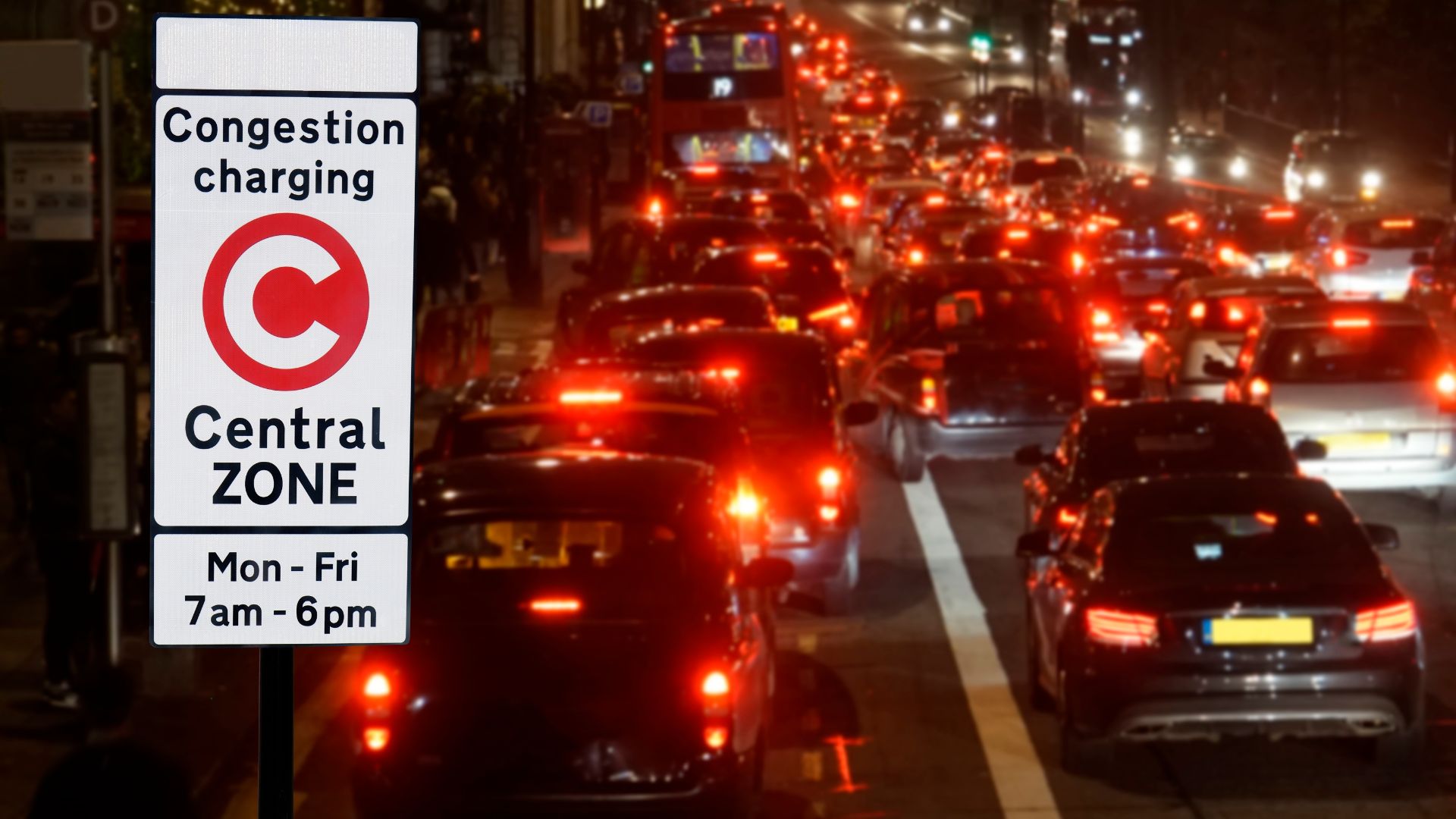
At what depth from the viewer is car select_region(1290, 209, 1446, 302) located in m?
32.7

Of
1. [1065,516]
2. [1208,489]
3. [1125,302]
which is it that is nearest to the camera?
[1208,489]

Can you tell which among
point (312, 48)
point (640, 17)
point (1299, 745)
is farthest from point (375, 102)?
point (640, 17)

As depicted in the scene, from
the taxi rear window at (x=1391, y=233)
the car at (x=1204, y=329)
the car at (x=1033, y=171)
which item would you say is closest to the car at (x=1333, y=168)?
the car at (x=1033, y=171)

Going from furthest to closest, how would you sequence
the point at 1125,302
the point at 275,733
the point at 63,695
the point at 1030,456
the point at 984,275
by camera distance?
1. the point at 1125,302
2. the point at 984,275
3. the point at 1030,456
4. the point at 63,695
5. the point at 275,733

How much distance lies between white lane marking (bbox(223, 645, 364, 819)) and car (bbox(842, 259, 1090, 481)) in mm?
7081

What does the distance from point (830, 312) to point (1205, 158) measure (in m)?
50.2

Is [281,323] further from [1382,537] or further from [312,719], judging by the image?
[1382,537]

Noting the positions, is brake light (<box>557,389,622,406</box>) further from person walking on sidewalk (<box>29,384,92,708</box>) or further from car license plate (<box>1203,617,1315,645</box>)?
car license plate (<box>1203,617,1315,645</box>)

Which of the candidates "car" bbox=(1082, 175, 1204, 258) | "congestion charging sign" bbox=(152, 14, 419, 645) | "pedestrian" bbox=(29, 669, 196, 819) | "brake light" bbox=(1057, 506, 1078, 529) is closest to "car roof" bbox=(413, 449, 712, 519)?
"pedestrian" bbox=(29, 669, 196, 819)

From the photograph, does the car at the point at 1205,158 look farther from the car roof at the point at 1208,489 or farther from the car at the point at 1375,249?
the car roof at the point at 1208,489

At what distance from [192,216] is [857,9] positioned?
155m

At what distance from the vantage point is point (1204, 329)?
2158cm

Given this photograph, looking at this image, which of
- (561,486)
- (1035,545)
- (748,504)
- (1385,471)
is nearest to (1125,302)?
(1385,471)

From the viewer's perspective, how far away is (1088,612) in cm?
1070
